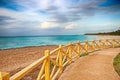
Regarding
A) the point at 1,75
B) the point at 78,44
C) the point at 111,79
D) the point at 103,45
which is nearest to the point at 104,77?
the point at 111,79

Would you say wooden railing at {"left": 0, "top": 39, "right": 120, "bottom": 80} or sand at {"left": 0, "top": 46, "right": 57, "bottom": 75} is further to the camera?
sand at {"left": 0, "top": 46, "right": 57, "bottom": 75}

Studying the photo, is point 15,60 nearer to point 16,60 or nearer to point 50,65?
point 16,60

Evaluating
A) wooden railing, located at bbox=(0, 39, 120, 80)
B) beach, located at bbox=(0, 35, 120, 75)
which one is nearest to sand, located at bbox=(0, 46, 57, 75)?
beach, located at bbox=(0, 35, 120, 75)

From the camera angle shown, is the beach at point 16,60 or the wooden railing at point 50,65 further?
the beach at point 16,60

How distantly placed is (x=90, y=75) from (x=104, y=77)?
0.63 meters

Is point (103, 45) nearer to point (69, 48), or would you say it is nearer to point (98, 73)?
point (69, 48)

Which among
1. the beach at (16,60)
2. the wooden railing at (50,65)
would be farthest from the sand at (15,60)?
the wooden railing at (50,65)

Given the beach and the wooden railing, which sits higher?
the wooden railing

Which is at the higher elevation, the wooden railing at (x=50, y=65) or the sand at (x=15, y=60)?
the wooden railing at (x=50, y=65)

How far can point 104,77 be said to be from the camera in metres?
6.00

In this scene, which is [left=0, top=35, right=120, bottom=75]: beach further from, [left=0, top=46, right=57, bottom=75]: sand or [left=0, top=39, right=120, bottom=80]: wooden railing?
[left=0, top=39, right=120, bottom=80]: wooden railing

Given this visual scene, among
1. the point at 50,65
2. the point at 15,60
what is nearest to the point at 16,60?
the point at 15,60

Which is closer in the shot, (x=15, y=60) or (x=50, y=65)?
(x=50, y=65)

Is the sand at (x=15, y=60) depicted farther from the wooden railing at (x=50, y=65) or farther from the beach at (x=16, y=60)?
the wooden railing at (x=50, y=65)
